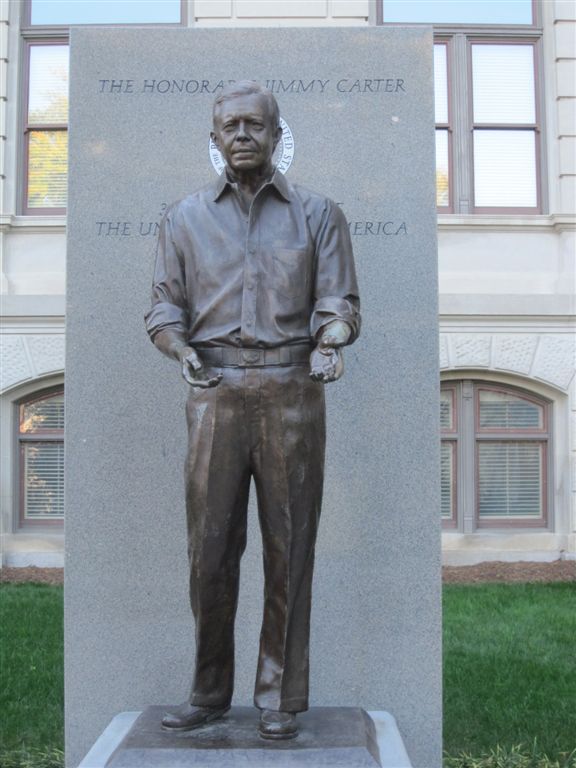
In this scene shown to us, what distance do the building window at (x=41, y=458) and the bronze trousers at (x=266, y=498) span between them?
27.3 ft

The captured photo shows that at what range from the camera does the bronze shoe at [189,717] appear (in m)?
3.97

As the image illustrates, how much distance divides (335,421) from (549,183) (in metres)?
8.01

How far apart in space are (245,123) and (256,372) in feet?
3.00

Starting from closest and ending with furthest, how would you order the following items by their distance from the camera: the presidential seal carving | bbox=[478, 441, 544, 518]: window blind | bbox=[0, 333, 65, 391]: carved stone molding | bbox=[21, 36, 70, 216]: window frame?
the presidential seal carving < bbox=[0, 333, 65, 391]: carved stone molding < bbox=[478, 441, 544, 518]: window blind < bbox=[21, 36, 70, 216]: window frame

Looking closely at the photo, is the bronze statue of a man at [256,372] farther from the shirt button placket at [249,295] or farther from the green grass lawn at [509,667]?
the green grass lawn at [509,667]

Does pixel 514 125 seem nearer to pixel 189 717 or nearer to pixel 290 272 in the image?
pixel 290 272

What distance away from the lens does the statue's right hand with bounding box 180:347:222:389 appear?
3568 millimetres

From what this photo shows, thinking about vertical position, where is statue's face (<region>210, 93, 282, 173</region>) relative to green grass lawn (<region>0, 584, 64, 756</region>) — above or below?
above

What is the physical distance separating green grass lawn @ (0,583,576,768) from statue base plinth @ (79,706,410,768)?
153 centimetres

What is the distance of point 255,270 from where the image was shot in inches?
152

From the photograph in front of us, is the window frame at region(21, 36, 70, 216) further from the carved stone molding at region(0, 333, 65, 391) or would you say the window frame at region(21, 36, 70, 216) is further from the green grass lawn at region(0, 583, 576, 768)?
the green grass lawn at region(0, 583, 576, 768)

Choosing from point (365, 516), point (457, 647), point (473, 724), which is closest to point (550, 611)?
point (457, 647)

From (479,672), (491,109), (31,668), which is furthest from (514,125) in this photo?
(31,668)

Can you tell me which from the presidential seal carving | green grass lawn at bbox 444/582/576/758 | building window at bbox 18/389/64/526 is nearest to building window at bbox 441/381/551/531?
green grass lawn at bbox 444/582/576/758
